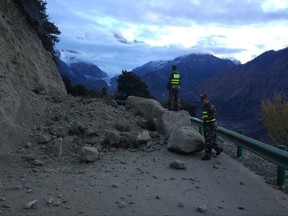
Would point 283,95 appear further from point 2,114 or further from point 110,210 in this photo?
point 110,210

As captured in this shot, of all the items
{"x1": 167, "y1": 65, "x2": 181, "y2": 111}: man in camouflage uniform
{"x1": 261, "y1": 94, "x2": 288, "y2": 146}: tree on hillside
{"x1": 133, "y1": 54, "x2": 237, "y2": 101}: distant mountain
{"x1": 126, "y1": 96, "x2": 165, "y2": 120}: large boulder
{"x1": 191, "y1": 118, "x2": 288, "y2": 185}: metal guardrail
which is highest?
{"x1": 133, "y1": 54, "x2": 237, "y2": 101}: distant mountain

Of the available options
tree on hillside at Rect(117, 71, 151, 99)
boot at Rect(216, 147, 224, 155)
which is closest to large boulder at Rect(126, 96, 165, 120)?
boot at Rect(216, 147, 224, 155)

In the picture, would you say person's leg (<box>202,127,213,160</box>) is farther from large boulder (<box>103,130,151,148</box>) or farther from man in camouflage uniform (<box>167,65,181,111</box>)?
man in camouflage uniform (<box>167,65,181,111</box>)

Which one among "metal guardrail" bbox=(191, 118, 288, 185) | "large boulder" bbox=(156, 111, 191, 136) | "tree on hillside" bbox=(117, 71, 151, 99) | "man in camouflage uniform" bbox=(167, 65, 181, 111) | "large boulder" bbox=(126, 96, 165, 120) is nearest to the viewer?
"metal guardrail" bbox=(191, 118, 288, 185)

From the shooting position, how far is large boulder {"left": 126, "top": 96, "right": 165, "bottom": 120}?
14172 millimetres

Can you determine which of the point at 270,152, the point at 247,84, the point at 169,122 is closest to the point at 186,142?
the point at 169,122

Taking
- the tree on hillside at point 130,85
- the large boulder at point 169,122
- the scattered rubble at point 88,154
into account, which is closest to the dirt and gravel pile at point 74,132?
the scattered rubble at point 88,154

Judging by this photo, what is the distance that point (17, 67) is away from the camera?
1625 cm

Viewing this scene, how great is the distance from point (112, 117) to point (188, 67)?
129 metres

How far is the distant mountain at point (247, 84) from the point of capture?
81938 millimetres

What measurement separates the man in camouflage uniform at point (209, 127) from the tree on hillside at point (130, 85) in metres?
29.1

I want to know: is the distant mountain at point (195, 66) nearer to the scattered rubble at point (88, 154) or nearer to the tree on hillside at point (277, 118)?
the tree on hillside at point (277, 118)

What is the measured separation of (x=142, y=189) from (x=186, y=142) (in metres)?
3.39

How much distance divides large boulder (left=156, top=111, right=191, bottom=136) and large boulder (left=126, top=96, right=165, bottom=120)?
1.01 metres
